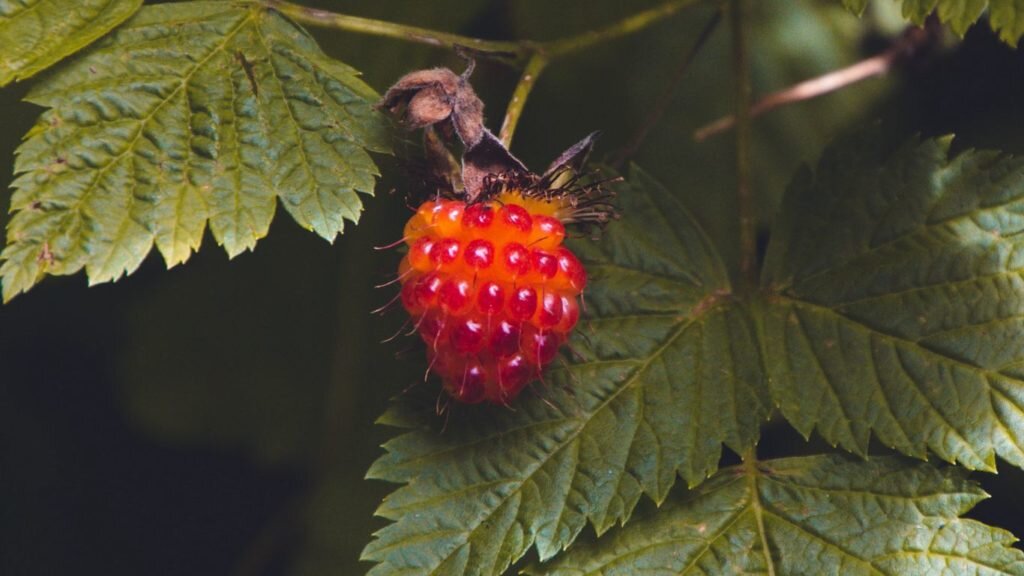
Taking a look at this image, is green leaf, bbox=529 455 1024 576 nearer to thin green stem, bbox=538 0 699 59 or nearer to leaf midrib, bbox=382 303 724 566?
leaf midrib, bbox=382 303 724 566

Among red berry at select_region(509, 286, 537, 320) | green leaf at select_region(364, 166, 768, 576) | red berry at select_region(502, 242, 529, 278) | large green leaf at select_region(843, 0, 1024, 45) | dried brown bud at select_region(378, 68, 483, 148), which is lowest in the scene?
green leaf at select_region(364, 166, 768, 576)

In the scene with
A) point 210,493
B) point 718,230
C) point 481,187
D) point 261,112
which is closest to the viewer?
point 481,187

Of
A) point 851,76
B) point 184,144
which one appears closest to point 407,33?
point 184,144

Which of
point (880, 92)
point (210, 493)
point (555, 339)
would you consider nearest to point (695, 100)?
point (880, 92)

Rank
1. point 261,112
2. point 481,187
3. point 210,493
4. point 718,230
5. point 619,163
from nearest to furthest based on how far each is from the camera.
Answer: point 481,187 < point 261,112 < point 619,163 < point 718,230 < point 210,493

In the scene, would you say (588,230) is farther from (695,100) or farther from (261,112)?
(695,100)

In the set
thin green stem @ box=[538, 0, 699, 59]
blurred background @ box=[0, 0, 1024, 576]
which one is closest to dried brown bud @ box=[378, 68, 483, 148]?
thin green stem @ box=[538, 0, 699, 59]

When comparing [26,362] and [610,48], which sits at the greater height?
[610,48]
